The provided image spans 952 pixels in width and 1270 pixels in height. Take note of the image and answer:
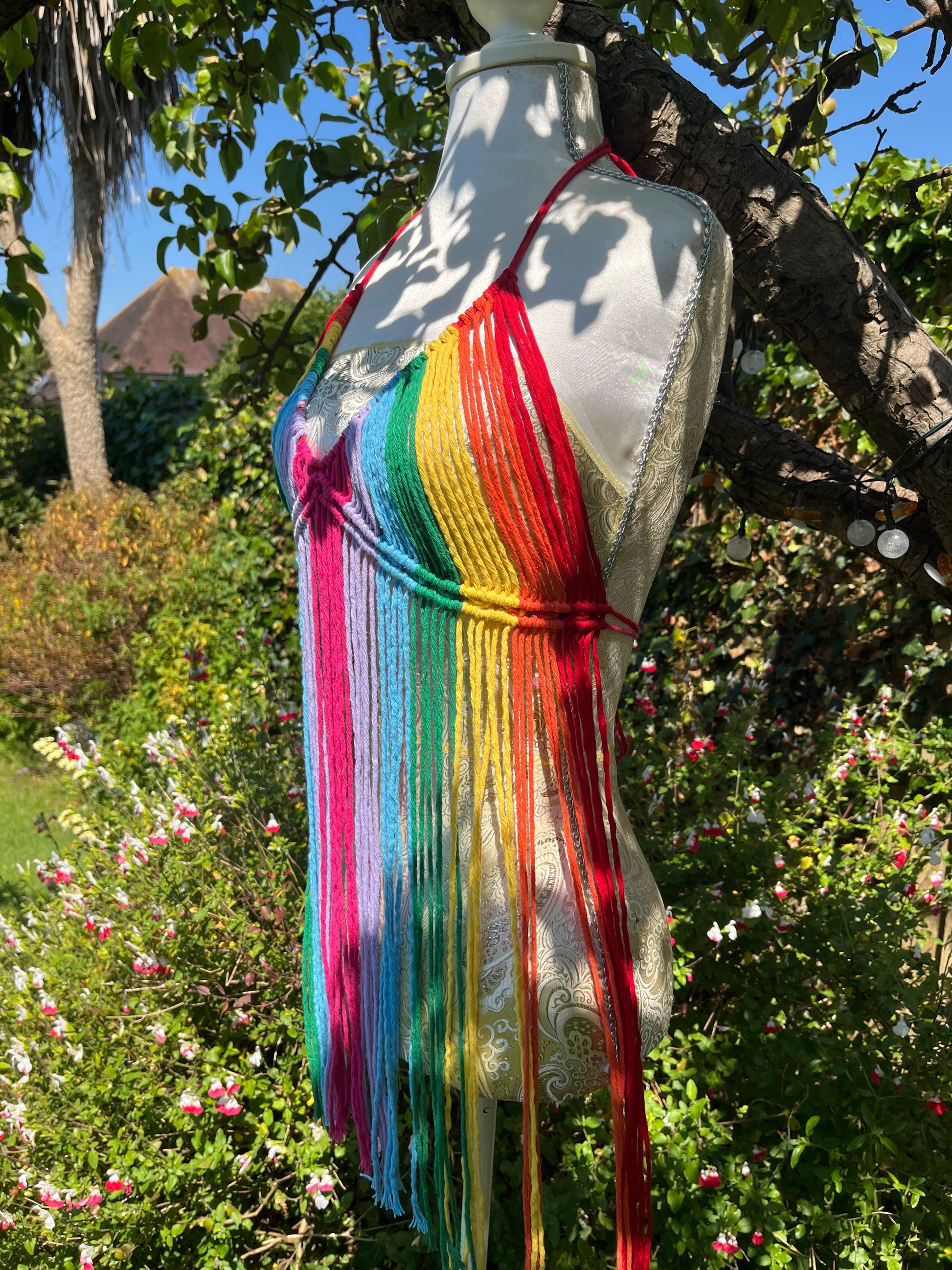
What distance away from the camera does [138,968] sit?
2.16 m

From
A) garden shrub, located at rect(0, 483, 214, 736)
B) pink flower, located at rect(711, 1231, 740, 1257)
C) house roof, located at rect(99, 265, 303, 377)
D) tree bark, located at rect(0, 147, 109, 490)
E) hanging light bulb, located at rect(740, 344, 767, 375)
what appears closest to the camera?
hanging light bulb, located at rect(740, 344, 767, 375)

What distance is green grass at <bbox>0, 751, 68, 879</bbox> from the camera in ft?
16.0

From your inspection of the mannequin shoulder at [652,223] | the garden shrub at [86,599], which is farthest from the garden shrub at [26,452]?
the mannequin shoulder at [652,223]

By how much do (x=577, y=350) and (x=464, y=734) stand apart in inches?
16.3

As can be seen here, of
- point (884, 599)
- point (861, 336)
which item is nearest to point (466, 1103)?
point (861, 336)

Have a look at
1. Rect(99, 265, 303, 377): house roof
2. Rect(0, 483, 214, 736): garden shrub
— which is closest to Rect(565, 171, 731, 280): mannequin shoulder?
Rect(0, 483, 214, 736): garden shrub

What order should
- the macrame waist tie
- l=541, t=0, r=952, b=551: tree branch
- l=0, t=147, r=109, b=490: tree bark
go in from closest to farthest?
the macrame waist tie < l=541, t=0, r=952, b=551: tree branch < l=0, t=147, r=109, b=490: tree bark

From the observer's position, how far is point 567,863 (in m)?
0.96

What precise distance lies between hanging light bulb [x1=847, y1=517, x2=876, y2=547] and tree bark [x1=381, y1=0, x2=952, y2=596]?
9cm

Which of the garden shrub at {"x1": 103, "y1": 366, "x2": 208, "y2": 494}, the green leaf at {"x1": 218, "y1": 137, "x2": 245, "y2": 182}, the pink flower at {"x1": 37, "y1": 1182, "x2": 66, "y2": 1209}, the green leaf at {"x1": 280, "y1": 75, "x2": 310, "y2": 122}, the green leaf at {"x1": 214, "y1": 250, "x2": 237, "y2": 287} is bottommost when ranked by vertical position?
the pink flower at {"x1": 37, "y1": 1182, "x2": 66, "y2": 1209}

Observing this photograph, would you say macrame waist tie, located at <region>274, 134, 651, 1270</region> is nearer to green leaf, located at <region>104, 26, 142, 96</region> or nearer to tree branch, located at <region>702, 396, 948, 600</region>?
tree branch, located at <region>702, 396, 948, 600</region>

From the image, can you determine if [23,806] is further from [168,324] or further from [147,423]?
[168,324]

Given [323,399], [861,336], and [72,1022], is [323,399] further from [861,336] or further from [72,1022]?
A: [72,1022]

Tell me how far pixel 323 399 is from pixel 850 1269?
5.81ft
